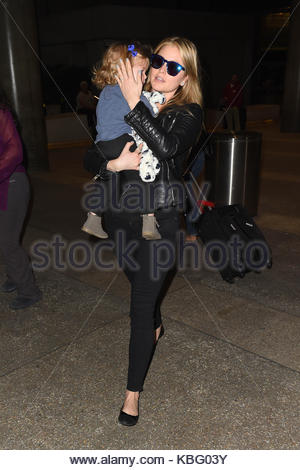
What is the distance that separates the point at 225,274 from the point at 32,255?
2.25 metres

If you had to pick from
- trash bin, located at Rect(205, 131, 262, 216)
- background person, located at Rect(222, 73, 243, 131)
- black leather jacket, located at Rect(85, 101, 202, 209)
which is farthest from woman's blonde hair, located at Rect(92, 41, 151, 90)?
background person, located at Rect(222, 73, 243, 131)

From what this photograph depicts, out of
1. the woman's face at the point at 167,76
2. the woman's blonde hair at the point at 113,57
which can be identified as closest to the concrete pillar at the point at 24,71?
the woman's blonde hair at the point at 113,57

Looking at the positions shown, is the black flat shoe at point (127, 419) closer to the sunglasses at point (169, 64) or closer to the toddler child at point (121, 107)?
the toddler child at point (121, 107)

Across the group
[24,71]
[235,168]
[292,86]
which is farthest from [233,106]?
[235,168]

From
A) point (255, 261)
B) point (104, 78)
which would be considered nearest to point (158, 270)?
point (104, 78)

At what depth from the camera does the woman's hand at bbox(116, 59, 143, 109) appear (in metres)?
2.06

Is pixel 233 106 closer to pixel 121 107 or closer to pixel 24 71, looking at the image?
pixel 24 71

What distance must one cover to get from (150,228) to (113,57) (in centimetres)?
85

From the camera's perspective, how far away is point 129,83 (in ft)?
6.75

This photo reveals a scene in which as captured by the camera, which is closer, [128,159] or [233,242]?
[128,159]

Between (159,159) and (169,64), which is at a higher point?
(169,64)

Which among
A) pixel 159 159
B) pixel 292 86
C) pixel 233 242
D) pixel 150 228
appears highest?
pixel 159 159

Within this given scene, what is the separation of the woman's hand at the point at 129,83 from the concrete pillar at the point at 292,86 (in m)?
14.9

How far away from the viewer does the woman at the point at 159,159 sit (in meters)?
2.07
